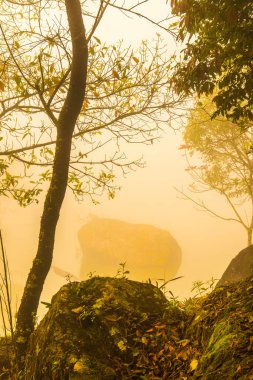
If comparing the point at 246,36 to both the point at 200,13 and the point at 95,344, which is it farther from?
the point at 95,344

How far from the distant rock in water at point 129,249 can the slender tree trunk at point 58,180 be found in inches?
1515

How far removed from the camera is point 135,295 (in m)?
3.48

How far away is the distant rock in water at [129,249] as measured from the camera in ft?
145

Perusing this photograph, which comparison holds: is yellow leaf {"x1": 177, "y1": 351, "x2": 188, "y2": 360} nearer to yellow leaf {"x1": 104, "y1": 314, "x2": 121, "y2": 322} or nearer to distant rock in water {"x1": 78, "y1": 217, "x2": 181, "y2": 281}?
yellow leaf {"x1": 104, "y1": 314, "x2": 121, "y2": 322}

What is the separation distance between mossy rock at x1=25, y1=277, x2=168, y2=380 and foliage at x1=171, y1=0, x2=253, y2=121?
3146 millimetres

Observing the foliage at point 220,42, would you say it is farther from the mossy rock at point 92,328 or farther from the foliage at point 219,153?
the foliage at point 219,153

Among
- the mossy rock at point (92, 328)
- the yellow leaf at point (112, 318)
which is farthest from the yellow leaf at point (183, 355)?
the yellow leaf at point (112, 318)

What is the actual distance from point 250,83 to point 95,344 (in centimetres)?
424

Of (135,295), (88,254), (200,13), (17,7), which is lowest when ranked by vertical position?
(135,295)

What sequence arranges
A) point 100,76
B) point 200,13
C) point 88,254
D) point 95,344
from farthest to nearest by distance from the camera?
point 88,254, point 100,76, point 200,13, point 95,344

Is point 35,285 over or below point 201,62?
below

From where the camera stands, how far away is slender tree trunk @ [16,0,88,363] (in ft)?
16.3

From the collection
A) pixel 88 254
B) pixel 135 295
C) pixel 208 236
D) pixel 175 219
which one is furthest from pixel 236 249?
pixel 135 295

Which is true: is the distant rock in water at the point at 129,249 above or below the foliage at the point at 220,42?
above
